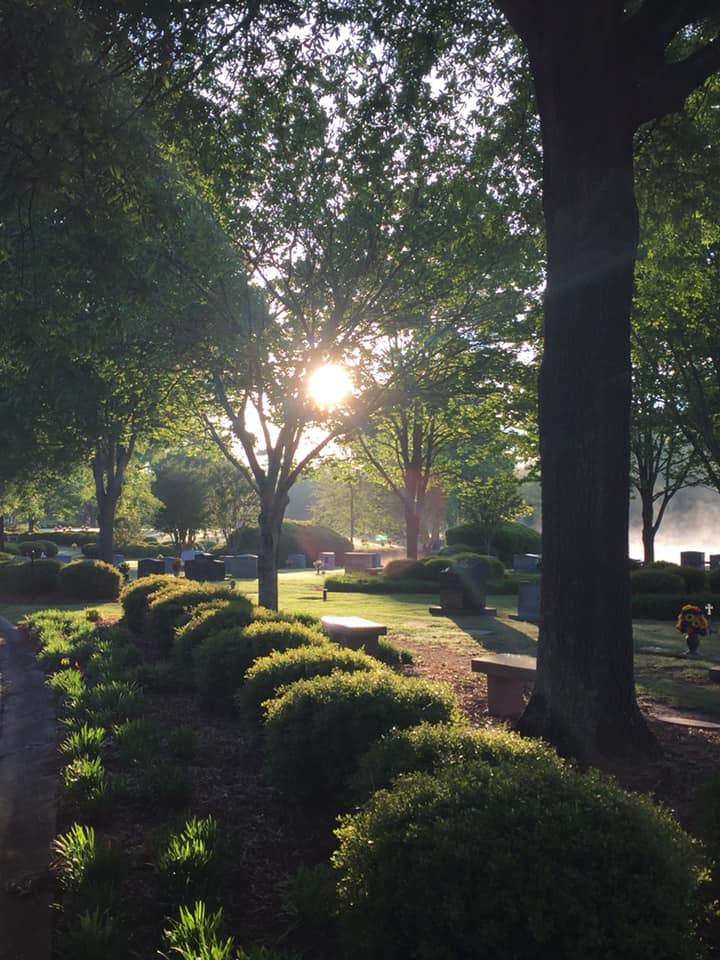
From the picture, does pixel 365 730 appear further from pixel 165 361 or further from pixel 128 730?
pixel 165 361

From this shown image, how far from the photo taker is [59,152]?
20.5 ft

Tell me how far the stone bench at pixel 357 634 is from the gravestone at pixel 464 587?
892cm

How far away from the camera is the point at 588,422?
6.18 meters

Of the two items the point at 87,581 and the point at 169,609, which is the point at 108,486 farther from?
the point at 169,609

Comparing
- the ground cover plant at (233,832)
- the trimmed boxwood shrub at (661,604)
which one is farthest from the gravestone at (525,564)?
the ground cover plant at (233,832)

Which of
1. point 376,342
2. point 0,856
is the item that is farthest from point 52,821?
point 376,342

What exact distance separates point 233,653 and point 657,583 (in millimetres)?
16146

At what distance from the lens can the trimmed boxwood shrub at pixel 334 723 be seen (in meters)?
5.29

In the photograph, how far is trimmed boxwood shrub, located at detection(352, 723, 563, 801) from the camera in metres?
3.99

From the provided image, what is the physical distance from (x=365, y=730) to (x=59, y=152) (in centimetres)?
518

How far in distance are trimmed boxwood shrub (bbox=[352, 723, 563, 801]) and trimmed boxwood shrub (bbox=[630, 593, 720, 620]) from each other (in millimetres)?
16233

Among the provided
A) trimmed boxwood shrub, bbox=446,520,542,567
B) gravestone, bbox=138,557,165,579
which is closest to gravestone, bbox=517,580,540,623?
gravestone, bbox=138,557,165,579

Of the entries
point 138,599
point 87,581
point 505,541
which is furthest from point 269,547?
point 505,541

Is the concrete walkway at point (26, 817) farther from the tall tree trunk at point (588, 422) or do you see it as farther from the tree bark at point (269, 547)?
the tree bark at point (269, 547)
